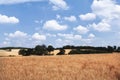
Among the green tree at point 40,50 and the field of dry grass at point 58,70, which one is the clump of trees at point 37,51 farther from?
the field of dry grass at point 58,70

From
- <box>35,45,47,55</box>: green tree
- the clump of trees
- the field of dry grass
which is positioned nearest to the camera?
the field of dry grass

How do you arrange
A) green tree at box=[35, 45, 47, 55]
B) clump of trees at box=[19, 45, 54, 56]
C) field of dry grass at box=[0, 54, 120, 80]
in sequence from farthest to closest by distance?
clump of trees at box=[19, 45, 54, 56], green tree at box=[35, 45, 47, 55], field of dry grass at box=[0, 54, 120, 80]

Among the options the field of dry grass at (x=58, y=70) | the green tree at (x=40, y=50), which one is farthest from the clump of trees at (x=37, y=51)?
the field of dry grass at (x=58, y=70)

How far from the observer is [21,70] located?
52.4 feet

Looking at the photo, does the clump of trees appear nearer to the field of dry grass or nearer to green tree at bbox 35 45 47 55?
green tree at bbox 35 45 47 55

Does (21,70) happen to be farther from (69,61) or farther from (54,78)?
(69,61)

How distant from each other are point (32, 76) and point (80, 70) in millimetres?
2781

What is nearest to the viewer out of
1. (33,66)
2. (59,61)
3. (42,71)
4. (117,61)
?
(42,71)

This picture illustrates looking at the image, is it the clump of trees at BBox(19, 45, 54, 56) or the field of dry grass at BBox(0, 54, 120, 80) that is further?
the clump of trees at BBox(19, 45, 54, 56)

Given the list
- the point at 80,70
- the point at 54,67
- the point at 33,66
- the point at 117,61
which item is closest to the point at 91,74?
the point at 80,70

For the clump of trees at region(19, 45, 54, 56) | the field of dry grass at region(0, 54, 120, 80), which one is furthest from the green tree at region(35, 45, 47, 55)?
the field of dry grass at region(0, 54, 120, 80)

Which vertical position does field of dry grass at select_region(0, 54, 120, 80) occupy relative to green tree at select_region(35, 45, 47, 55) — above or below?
below

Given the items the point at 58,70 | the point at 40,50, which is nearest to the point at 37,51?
the point at 40,50

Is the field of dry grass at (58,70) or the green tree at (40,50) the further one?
the green tree at (40,50)
